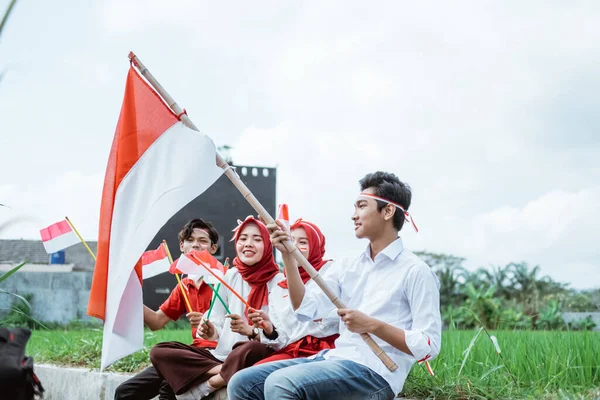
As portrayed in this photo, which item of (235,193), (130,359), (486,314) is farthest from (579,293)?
(130,359)

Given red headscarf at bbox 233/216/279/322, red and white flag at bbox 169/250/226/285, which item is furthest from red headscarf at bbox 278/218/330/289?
red and white flag at bbox 169/250/226/285

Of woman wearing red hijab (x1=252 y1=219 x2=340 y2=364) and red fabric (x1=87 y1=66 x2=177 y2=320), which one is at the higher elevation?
red fabric (x1=87 y1=66 x2=177 y2=320)

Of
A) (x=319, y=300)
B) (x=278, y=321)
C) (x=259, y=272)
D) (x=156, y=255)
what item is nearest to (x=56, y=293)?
(x=156, y=255)

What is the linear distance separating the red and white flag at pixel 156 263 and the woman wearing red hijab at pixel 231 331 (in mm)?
841

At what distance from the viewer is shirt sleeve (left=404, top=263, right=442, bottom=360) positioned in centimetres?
272

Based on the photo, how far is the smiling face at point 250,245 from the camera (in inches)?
149

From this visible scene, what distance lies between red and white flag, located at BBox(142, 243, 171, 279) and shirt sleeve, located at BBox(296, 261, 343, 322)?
A: 5.74 ft

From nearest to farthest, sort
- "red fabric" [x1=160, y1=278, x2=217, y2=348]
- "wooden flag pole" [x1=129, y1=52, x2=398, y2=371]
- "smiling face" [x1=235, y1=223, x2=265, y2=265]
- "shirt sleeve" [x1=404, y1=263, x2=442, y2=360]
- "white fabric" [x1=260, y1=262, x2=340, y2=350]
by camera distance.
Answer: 1. "shirt sleeve" [x1=404, y1=263, x2=442, y2=360]
2. "wooden flag pole" [x1=129, y1=52, x2=398, y2=371]
3. "white fabric" [x1=260, y1=262, x2=340, y2=350]
4. "smiling face" [x1=235, y1=223, x2=265, y2=265]
5. "red fabric" [x1=160, y1=278, x2=217, y2=348]

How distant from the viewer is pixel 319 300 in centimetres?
323

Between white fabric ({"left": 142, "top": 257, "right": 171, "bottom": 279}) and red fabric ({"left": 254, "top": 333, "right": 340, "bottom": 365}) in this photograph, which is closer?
red fabric ({"left": 254, "top": 333, "right": 340, "bottom": 365})

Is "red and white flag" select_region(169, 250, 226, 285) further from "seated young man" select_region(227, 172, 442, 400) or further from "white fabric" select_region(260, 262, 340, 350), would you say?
"seated young man" select_region(227, 172, 442, 400)

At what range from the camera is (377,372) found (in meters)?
2.86

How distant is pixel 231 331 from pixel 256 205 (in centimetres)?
102

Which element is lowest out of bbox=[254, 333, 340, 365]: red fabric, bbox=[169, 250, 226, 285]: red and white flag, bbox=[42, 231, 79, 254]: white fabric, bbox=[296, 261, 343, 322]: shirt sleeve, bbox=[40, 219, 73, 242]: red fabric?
bbox=[254, 333, 340, 365]: red fabric
